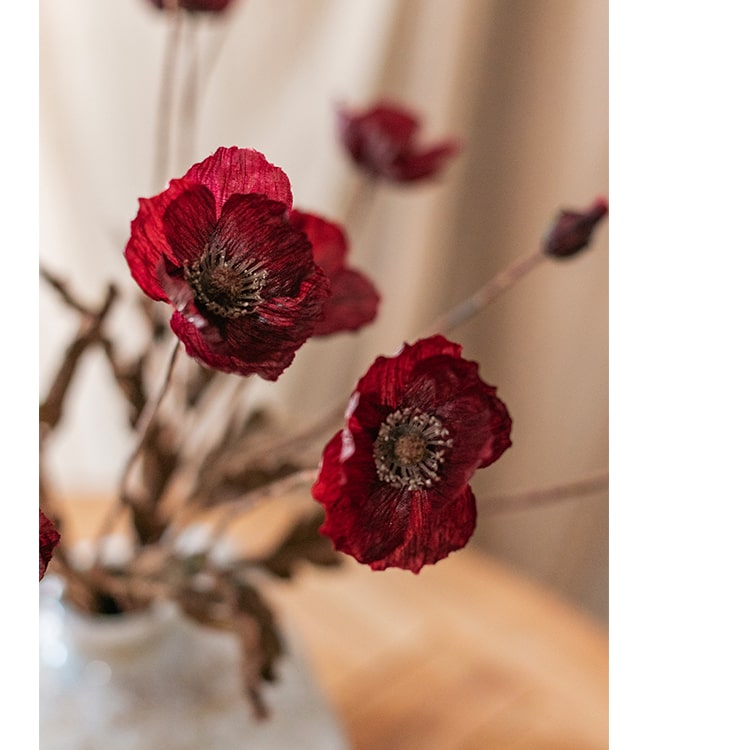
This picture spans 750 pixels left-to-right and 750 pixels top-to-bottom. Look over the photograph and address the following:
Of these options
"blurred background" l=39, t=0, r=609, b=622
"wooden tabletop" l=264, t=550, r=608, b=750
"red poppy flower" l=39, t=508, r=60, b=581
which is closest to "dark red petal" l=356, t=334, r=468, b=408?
"red poppy flower" l=39, t=508, r=60, b=581

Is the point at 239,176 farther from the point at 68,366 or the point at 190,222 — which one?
the point at 68,366

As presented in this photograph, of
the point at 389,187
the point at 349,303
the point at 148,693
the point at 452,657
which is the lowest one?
the point at 452,657

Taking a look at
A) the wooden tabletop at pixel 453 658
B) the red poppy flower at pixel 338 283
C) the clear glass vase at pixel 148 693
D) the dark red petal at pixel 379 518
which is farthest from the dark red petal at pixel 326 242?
the wooden tabletop at pixel 453 658

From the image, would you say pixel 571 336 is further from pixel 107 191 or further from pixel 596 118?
pixel 107 191

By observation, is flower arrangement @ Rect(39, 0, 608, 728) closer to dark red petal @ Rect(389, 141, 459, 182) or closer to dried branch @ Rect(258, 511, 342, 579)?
dried branch @ Rect(258, 511, 342, 579)

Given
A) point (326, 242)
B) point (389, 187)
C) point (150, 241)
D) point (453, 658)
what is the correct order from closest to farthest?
point (150, 241) < point (326, 242) < point (453, 658) < point (389, 187)

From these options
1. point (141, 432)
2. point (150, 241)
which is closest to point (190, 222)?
point (150, 241)
